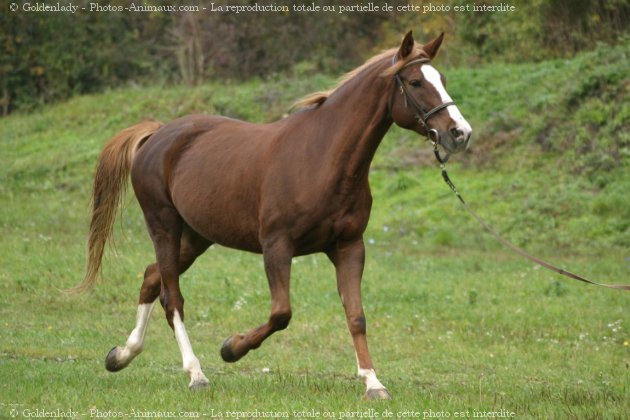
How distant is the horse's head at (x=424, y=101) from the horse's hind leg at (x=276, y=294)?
126 centimetres

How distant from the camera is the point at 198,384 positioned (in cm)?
785

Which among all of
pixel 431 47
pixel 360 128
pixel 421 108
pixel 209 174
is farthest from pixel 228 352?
pixel 431 47

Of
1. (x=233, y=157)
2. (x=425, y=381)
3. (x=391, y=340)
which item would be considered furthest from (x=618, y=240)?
(x=233, y=157)

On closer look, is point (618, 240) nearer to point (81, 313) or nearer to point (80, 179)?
point (81, 313)

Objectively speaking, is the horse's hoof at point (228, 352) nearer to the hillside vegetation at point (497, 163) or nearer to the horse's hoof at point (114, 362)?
the horse's hoof at point (114, 362)

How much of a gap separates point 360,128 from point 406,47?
26.0 inches

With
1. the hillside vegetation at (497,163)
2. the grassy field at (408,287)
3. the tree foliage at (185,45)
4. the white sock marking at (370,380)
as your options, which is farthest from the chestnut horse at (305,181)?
the tree foliage at (185,45)

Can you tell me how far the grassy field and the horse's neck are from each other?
5.38 ft

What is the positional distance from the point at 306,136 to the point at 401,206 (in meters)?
11.8

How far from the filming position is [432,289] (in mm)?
13266

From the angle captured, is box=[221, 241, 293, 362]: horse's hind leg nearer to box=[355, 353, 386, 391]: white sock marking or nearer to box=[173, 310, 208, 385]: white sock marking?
box=[173, 310, 208, 385]: white sock marking

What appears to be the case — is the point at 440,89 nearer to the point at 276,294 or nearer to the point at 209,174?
the point at 276,294

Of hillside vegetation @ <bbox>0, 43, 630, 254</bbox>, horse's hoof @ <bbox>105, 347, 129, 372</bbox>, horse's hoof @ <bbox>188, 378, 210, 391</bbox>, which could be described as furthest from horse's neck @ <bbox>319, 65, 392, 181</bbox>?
hillside vegetation @ <bbox>0, 43, 630, 254</bbox>

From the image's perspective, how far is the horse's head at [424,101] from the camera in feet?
22.6
